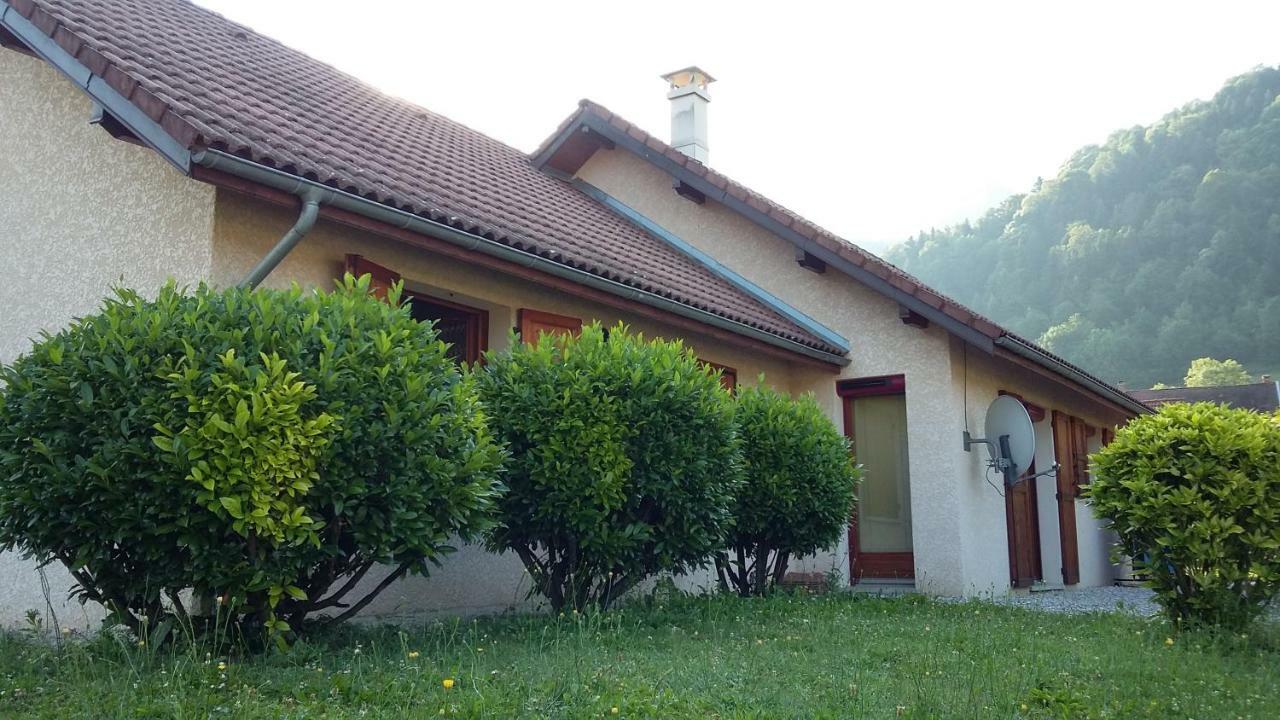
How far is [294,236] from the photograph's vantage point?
6.24 m

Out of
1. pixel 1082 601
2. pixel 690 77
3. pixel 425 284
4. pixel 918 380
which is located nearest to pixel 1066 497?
pixel 1082 601

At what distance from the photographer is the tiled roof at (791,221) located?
1041 centimetres

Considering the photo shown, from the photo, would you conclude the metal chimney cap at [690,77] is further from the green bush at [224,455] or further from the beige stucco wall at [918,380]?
the green bush at [224,455]

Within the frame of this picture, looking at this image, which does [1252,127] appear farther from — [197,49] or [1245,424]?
[197,49]

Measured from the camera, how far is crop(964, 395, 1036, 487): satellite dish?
35.5 ft

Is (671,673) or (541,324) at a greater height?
(541,324)

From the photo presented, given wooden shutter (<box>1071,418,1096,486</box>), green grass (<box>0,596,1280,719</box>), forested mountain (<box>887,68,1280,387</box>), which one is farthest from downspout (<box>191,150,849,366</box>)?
forested mountain (<box>887,68,1280,387</box>)

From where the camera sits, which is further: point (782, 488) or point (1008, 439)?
point (1008, 439)

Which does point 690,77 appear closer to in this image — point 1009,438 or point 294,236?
point 1009,438

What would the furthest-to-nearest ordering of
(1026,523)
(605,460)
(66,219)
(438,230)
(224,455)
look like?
(1026,523) < (66,219) < (438,230) < (605,460) < (224,455)

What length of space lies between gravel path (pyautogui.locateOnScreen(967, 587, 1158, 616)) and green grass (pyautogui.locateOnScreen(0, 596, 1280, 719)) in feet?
7.18

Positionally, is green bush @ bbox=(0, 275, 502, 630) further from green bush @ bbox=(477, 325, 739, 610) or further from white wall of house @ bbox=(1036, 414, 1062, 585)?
white wall of house @ bbox=(1036, 414, 1062, 585)

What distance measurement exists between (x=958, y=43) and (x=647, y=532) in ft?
45.7

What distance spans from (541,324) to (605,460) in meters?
2.20
